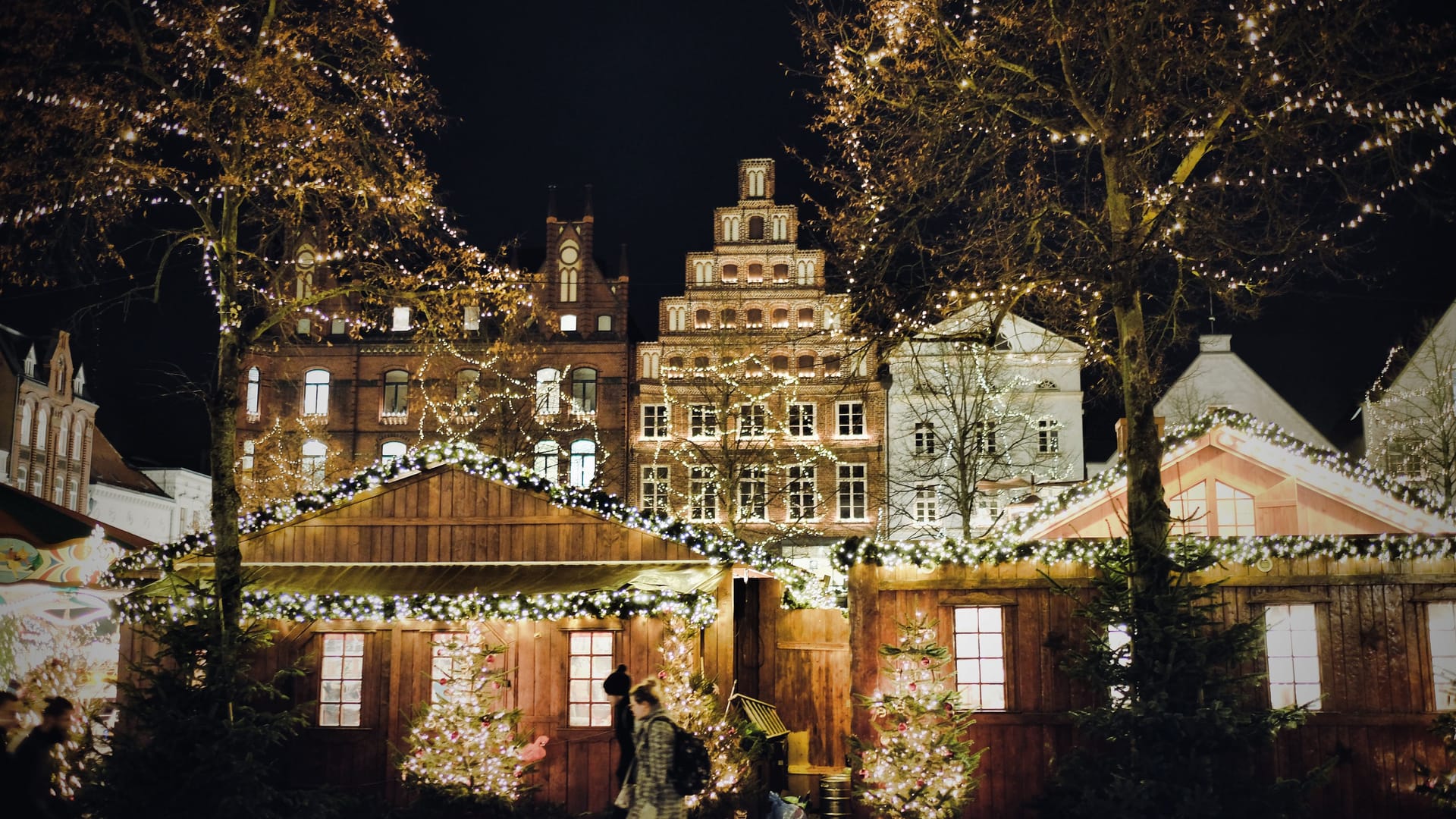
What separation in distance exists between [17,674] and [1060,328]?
1157 centimetres

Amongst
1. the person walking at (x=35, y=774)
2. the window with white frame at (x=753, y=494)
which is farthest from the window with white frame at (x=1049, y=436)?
the person walking at (x=35, y=774)

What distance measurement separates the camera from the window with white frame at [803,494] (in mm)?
35562

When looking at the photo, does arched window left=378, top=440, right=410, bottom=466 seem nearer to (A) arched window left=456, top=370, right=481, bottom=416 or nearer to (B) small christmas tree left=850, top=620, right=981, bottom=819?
(A) arched window left=456, top=370, right=481, bottom=416

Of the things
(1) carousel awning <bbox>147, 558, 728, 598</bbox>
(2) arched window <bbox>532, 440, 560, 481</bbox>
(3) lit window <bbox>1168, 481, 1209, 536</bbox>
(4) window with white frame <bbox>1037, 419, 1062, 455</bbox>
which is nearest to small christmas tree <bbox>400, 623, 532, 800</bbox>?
(1) carousel awning <bbox>147, 558, 728, 598</bbox>

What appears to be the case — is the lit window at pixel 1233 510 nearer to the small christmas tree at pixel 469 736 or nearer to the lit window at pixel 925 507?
the small christmas tree at pixel 469 736

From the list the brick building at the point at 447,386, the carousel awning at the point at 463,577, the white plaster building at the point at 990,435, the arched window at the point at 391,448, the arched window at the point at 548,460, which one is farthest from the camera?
the arched window at the point at 391,448

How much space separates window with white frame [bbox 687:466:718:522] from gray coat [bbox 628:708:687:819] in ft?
77.6

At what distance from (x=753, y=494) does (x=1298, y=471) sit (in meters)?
17.1

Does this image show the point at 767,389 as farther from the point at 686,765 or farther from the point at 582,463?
the point at 686,765

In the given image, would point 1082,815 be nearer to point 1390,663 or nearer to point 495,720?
point 1390,663

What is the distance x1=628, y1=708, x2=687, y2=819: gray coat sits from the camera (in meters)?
8.07

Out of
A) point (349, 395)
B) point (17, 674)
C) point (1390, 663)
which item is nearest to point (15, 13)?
point (17, 674)

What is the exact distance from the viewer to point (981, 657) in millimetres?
12891

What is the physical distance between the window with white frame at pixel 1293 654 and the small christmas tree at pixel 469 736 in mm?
8160
